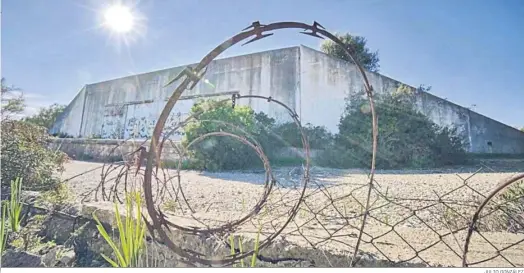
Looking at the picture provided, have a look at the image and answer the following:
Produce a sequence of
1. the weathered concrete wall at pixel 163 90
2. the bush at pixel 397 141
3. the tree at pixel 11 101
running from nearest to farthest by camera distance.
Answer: the tree at pixel 11 101 → the bush at pixel 397 141 → the weathered concrete wall at pixel 163 90

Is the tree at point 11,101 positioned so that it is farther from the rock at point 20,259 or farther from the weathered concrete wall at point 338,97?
the weathered concrete wall at point 338,97

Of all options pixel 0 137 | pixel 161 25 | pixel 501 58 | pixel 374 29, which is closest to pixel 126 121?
pixel 0 137

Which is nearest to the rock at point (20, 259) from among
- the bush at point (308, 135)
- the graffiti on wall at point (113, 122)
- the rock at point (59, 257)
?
the rock at point (59, 257)

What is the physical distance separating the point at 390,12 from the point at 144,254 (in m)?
A: 1.28

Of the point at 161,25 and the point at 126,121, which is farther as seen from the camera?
the point at 126,121

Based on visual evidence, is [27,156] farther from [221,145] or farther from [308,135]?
[308,135]

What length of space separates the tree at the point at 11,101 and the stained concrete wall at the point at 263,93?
255 centimetres

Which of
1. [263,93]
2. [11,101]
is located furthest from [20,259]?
[263,93]

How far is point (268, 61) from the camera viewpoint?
17.4ft

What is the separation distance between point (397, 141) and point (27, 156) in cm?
380

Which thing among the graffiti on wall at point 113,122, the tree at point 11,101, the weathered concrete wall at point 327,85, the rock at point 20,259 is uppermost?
the weathered concrete wall at point 327,85

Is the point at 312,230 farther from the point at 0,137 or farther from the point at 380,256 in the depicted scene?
the point at 0,137

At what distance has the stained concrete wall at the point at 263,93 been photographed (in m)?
4.40

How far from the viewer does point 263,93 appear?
527cm
